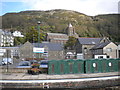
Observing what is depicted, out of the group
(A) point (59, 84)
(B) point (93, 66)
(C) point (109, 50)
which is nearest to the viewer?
(A) point (59, 84)

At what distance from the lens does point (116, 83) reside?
540 inches

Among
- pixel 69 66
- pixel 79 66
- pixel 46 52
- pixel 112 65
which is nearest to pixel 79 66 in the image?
pixel 79 66

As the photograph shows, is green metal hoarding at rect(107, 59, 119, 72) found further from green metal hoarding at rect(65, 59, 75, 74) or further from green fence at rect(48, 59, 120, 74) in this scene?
green metal hoarding at rect(65, 59, 75, 74)

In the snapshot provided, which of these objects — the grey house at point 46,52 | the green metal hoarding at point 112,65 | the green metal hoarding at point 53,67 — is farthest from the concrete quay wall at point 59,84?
the grey house at point 46,52

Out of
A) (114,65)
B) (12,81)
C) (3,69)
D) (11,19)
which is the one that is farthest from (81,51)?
(11,19)

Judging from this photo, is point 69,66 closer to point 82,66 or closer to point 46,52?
point 82,66

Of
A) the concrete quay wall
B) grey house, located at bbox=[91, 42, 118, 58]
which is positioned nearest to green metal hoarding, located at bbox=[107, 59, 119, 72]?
the concrete quay wall

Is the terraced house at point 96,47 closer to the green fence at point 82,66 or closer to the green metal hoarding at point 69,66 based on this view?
the green fence at point 82,66

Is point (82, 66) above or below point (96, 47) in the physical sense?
below

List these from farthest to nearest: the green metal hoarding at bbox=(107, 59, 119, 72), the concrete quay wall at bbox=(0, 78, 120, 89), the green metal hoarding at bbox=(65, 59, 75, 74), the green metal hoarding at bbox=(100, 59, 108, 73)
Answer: the green metal hoarding at bbox=(107, 59, 119, 72) < the green metal hoarding at bbox=(100, 59, 108, 73) < the green metal hoarding at bbox=(65, 59, 75, 74) < the concrete quay wall at bbox=(0, 78, 120, 89)

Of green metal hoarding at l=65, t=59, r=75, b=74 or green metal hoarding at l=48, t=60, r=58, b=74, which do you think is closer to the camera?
green metal hoarding at l=48, t=60, r=58, b=74

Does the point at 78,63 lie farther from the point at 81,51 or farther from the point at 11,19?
the point at 11,19

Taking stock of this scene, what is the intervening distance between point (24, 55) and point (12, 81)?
26238 mm

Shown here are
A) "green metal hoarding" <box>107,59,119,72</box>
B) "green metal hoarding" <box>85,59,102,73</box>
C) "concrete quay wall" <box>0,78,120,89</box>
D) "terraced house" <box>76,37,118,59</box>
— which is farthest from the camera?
A: "terraced house" <box>76,37,118,59</box>
